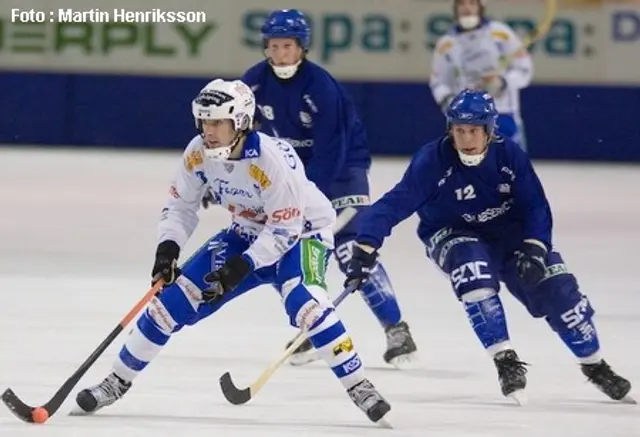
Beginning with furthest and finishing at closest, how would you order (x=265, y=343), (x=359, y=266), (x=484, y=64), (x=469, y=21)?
(x=484, y=64) → (x=469, y=21) → (x=265, y=343) → (x=359, y=266)

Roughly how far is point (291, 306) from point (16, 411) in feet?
2.87

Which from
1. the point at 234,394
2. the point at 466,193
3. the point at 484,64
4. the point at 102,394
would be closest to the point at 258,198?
the point at 234,394

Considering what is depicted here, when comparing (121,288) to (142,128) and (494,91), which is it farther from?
(142,128)

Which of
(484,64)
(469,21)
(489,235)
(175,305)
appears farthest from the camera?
(484,64)

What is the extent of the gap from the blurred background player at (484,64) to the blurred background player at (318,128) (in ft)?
18.4

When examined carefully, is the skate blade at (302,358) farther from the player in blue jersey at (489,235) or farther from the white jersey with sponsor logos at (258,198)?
the white jersey with sponsor logos at (258,198)

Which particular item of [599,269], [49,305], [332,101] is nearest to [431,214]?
[332,101]

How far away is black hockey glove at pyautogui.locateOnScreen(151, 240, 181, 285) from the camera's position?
5445 mm

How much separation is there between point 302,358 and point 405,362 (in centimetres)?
39

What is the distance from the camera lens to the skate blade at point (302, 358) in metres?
6.76

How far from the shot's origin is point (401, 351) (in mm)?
6738

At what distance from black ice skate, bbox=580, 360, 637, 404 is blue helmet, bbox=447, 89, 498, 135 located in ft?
2.89

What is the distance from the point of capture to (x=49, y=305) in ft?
26.0

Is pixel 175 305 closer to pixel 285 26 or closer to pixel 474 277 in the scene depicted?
pixel 474 277
